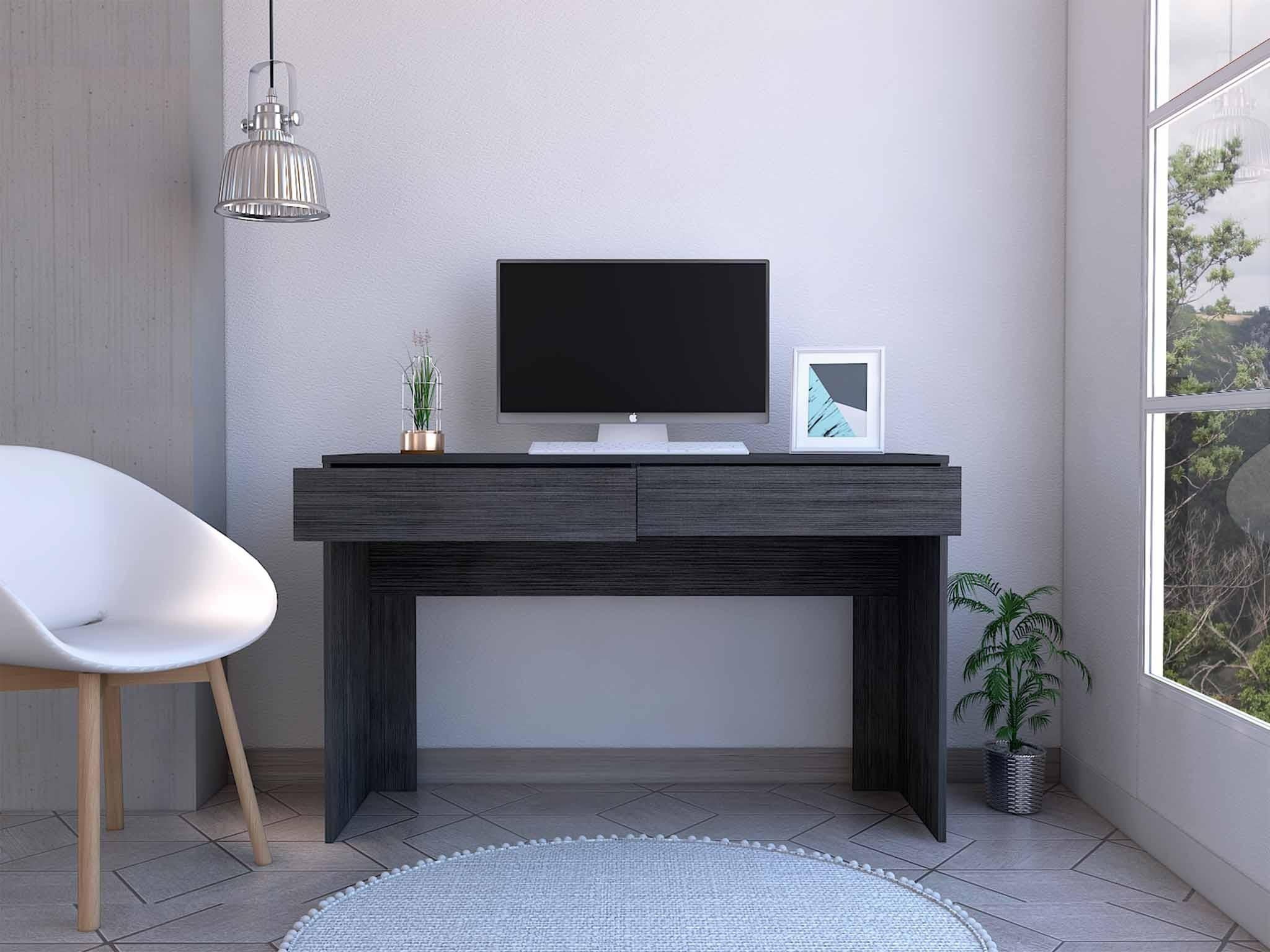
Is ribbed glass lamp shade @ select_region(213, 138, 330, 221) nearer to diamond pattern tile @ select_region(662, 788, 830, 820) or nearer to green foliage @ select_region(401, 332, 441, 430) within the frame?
green foliage @ select_region(401, 332, 441, 430)

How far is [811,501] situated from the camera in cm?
222

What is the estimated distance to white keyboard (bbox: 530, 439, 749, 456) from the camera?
2.36 metres

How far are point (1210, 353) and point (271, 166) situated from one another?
77.9 inches

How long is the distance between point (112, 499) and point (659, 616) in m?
1.32

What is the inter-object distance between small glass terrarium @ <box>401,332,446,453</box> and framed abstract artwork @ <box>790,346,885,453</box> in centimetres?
86

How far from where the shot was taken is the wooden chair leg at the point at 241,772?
215cm

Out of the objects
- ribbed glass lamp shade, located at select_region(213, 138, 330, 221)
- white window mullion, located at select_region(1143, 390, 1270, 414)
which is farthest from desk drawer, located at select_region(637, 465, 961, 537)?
ribbed glass lamp shade, located at select_region(213, 138, 330, 221)

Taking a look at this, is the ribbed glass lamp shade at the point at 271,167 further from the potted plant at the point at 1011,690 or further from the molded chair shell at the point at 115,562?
the potted plant at the point at 1011,690

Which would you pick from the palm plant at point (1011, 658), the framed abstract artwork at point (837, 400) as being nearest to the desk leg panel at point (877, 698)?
the palm plant at point (1011, 658)

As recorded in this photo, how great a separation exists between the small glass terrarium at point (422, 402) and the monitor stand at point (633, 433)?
39 centimetres

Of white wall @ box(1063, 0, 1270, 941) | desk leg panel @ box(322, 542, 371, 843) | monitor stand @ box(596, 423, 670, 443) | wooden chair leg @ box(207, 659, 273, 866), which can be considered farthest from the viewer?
monitor stand @ box(596, 423, 670, 443)

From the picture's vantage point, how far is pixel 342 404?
9.00 feet

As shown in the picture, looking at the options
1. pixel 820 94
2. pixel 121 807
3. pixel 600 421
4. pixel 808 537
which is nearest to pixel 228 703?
pixel 121 807

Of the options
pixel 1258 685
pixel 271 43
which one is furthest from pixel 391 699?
pixel 1258 685
